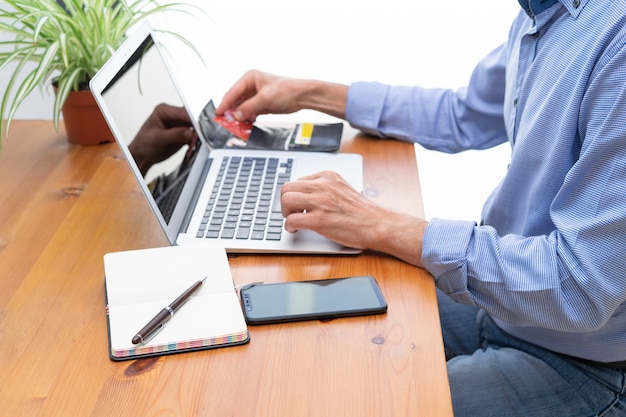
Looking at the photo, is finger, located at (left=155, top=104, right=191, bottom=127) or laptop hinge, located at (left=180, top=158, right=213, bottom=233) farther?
finger, located at (left=155, top=104, right=191, bottom=127)

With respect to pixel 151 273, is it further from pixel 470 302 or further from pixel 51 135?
pixel 51 135

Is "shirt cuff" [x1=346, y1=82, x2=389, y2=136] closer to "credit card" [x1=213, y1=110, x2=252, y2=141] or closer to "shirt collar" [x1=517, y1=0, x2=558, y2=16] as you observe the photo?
"credit card" [x1=213, y1=110, x2=252, y2=141]

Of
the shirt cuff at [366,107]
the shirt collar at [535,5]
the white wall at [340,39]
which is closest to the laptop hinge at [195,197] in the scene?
the shirt cuff at [366,107]

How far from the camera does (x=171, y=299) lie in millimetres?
942

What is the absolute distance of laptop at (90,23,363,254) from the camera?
1.06 meters

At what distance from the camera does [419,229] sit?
1.04 meters

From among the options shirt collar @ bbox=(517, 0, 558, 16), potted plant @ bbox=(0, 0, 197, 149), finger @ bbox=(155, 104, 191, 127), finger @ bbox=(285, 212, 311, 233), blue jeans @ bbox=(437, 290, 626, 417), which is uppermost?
shirt collar @ bbox=(517, 0, 558, 16)

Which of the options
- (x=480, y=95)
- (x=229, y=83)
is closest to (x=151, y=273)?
(x=480, y=95)

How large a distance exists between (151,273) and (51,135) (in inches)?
Result: 23.3

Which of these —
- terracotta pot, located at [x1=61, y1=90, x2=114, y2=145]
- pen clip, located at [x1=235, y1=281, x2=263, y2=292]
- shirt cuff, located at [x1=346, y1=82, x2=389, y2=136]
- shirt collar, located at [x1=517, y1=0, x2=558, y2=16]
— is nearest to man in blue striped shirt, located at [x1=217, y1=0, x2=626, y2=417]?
shirt collar, located at [x1=517, y1=0, x2=558, y2=16]

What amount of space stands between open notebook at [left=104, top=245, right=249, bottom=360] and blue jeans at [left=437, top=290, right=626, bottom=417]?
38 centimetres

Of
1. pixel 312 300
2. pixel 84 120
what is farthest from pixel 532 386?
pixel 84 120

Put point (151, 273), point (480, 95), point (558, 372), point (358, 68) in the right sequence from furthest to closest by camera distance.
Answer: point (358, 68) → point (480, 95) → point (558, 372) → point (151, 273)

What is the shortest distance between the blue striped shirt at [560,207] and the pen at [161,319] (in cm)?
32
